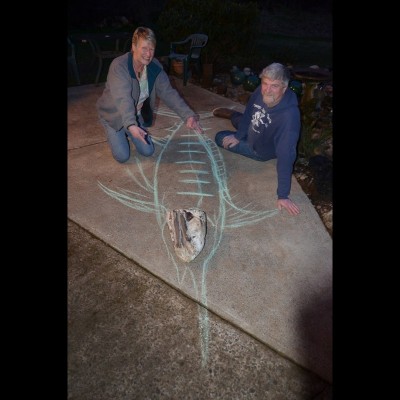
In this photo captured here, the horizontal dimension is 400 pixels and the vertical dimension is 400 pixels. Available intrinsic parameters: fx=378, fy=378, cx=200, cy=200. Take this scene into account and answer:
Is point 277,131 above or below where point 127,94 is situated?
below

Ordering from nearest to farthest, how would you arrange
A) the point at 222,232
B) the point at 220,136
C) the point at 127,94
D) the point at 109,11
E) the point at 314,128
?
the point at 222,232 → the point at 127,94 → the point at 220,136 → the point at 314,128 → the point at 109,11

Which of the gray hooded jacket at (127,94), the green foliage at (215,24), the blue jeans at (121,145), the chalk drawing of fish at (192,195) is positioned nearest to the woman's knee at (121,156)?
the blue jeans at (121,145)

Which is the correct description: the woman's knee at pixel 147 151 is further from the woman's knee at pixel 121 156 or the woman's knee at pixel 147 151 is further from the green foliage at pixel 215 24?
the green foliage at pixel 215 24

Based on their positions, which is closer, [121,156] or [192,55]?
[121,156]

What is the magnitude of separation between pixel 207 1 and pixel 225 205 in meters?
7.31

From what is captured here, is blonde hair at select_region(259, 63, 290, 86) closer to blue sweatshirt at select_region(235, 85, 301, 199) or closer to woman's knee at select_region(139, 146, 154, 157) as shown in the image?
blue sweatshirt at select_region(235, 85, 301, 199)

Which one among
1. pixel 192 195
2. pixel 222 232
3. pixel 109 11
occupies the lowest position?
pixel 222 232

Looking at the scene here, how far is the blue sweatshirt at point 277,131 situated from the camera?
12.0ft

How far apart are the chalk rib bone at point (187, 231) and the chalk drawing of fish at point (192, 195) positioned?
7cm

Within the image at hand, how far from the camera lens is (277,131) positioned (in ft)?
12.8

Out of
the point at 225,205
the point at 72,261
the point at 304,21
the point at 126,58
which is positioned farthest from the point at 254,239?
the point at 304,21

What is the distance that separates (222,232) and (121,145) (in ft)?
5.74

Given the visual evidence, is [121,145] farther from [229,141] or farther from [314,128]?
[314,128]

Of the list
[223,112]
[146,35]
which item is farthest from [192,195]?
[223,112]
